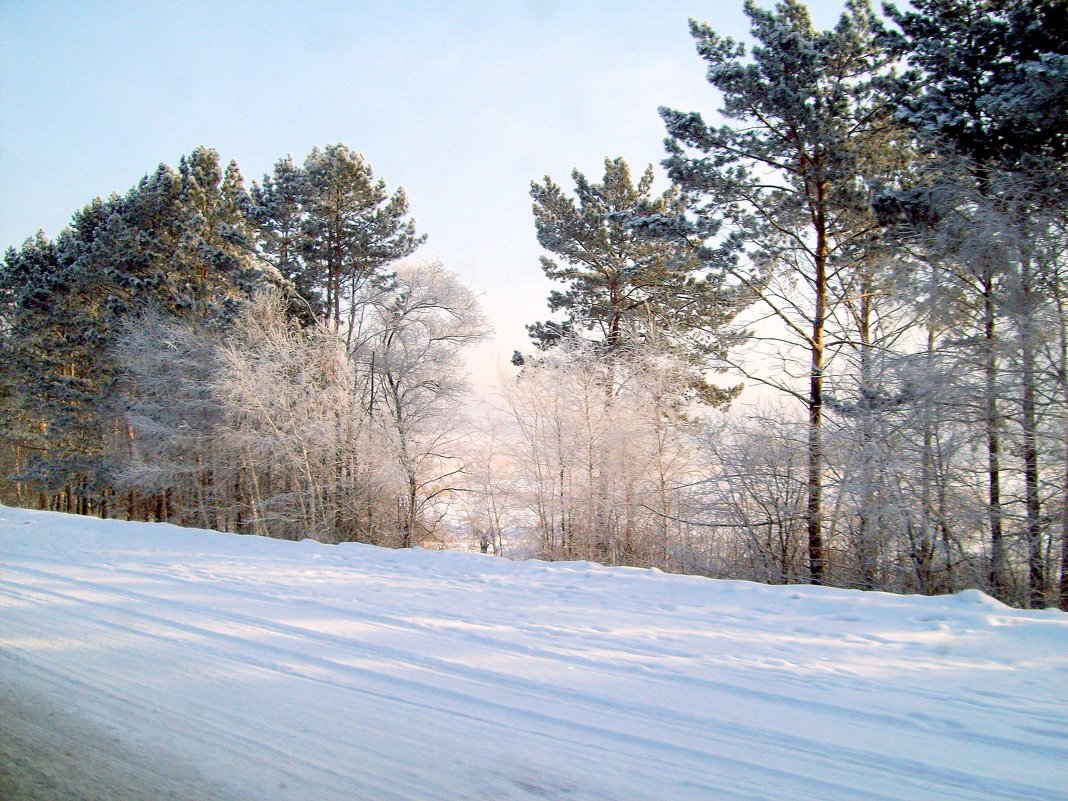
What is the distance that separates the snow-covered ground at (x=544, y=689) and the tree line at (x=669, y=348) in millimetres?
5991

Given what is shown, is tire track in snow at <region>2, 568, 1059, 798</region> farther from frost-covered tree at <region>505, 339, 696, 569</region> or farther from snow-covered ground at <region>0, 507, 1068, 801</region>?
frost-covered tree at <region>505, 339, 696, 569</region>

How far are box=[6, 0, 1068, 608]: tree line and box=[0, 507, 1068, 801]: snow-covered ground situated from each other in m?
5.99

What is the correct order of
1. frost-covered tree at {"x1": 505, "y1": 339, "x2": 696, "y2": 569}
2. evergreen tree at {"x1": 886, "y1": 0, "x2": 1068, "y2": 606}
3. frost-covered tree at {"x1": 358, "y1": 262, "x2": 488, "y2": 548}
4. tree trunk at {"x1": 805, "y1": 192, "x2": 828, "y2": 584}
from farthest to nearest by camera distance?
frost-covered tree at {"x1": 358, "y1": 262, "x2": 488, "y2": 548}
frost-covered tree at {"x1": 505, "y1": 339, "x2": 696, "y2": 569}
tree trunk at {"x1": 805, "y1": 192, "x2": 828, "y2": 584}
evergreen tree at {"x1": 886, "y1": 0, "x2": 1068, "y2": 606}

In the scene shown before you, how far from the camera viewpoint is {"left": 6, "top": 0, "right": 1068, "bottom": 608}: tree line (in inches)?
421

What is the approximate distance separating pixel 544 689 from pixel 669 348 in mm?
15884

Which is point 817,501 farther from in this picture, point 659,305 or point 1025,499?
point 659,305

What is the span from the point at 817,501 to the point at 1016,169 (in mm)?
6850

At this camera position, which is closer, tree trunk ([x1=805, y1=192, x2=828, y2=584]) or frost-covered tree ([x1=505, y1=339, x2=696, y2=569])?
tree trunk ([x1=805, y1=192, x2=828, y2=584])

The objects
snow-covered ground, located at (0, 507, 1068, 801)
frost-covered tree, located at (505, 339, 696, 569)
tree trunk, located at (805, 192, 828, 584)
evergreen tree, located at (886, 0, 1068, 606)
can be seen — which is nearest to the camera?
snow-covered ground, located at (0, 507, 1068, 801)

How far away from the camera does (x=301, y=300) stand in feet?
76.7

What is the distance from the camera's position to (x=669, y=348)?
19.2m

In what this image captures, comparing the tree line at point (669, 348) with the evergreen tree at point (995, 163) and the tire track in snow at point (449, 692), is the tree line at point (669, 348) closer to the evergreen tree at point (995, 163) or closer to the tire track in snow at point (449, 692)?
the evergreen tree at point (995, 163)

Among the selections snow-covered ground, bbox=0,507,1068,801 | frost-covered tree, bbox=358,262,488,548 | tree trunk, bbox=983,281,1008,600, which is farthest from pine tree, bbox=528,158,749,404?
snow-covered ground, bbox=0,507,1068,801

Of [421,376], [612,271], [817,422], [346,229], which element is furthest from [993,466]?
[346,229]
